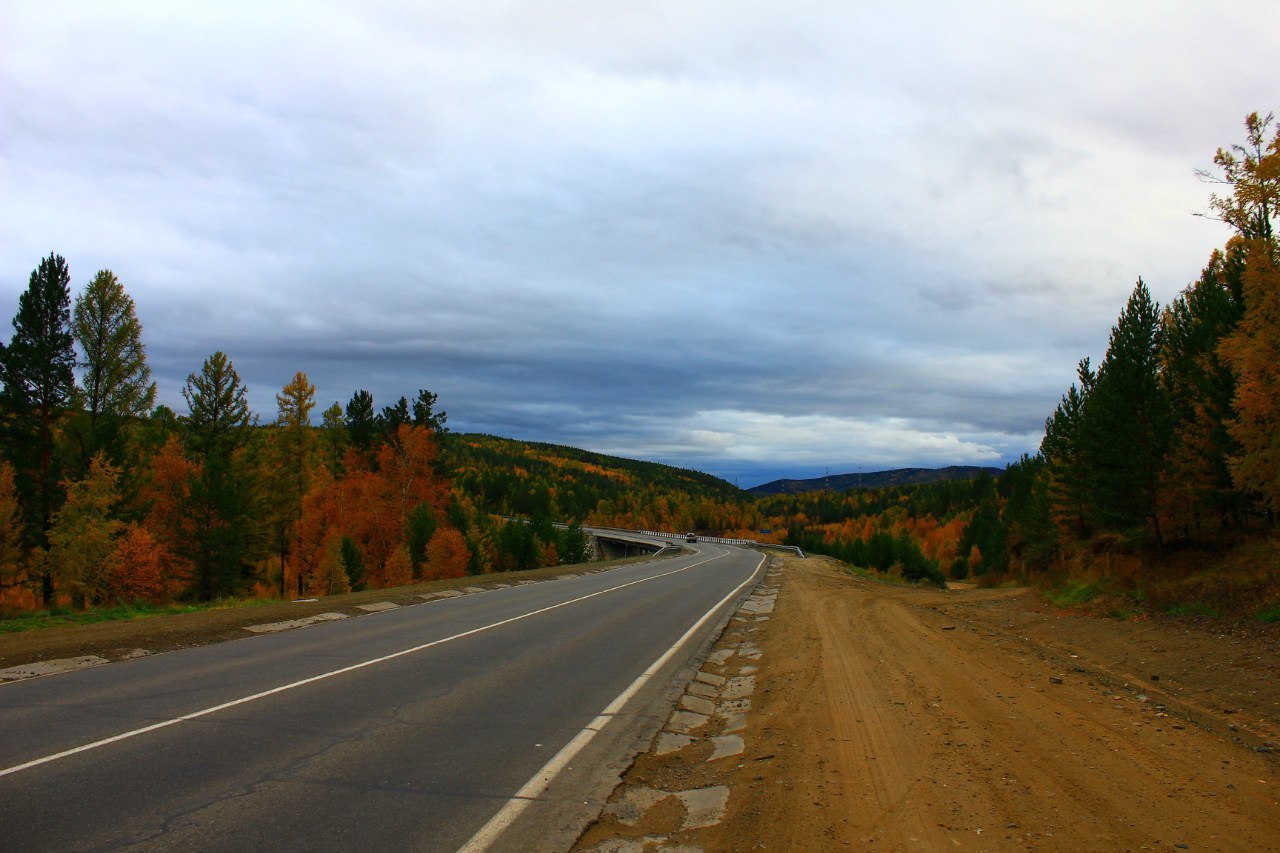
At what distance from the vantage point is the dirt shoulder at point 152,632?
11070 millimetres

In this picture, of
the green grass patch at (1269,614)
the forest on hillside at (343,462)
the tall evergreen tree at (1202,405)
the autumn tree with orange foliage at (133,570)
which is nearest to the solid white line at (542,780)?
the green grass patch at (1269,614)

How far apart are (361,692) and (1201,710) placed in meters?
10.1

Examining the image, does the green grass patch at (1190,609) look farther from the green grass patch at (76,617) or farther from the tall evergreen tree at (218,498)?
the tall evergreen tree at (218,498)

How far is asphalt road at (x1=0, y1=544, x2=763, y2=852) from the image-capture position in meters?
4.84

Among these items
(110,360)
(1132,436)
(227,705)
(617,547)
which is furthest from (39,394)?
(617,547)

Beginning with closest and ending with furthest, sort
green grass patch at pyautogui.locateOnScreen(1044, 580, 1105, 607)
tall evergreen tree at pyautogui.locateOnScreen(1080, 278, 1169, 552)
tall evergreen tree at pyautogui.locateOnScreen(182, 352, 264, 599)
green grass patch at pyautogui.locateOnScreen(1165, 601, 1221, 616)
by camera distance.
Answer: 1. green grass patch at pyautogui.locateOnScreen(1165, 601, 1221, 616)
2. green grass patch at pyautogui.locateOnScreen(1044, 580, 1105, 607)
3. tall evergreen tree at pyautogui.locateOnScreen(1080, 278, 1169, 552)
4. tall evergreen tree at pyautogui.locateOnScreen(182, 352, 264, 599)

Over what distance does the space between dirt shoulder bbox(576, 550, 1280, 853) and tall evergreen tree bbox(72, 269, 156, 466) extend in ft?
111

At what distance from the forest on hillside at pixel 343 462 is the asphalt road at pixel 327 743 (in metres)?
17.5

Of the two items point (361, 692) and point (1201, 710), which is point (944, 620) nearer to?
point (1201, 710)

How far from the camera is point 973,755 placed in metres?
6.61

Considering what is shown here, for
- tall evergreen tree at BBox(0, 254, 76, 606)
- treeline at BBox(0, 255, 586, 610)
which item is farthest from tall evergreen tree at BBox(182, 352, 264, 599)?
tall evergreen tree at BBox(0, 254, 76, 606)

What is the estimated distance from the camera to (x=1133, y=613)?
1800cm

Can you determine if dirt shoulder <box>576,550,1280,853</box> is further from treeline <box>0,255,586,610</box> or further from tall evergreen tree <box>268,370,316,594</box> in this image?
tall evergreen tree <box>268,370,316,594</box>

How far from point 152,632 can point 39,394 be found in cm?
2629
